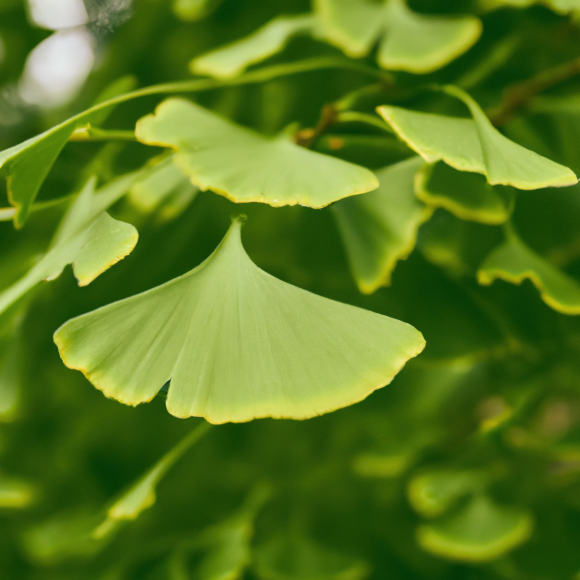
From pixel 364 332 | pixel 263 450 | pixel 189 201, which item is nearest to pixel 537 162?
pixel 364 332

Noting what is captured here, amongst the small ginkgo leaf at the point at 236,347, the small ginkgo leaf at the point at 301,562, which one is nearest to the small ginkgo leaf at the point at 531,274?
the small ginkgo leaf at the point at 236,347

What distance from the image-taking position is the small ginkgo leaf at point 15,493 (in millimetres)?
407

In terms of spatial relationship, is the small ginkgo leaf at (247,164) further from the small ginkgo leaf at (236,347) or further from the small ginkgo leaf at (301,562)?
the small ginkgo leaf at (301,562)

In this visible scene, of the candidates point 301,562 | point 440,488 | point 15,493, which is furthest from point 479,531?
point 15,493

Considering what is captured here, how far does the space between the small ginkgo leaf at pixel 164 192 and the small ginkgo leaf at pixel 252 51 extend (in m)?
0.08

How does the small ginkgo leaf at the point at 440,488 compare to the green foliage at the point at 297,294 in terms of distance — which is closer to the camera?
the green foliage at the point at 297,294

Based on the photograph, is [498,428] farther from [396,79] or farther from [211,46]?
[211,46]

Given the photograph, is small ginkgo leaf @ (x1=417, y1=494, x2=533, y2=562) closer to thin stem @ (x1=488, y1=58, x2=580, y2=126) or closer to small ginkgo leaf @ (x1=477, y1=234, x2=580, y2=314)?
small ginkgo leaf @ (x1=477, y1=234, x2=580, y2=314)

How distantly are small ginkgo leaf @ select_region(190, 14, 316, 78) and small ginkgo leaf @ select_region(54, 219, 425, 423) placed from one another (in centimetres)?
18

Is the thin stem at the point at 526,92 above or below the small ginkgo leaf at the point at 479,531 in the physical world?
above

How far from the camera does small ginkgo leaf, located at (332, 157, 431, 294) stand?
0.28 metres

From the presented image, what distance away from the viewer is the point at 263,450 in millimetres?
489

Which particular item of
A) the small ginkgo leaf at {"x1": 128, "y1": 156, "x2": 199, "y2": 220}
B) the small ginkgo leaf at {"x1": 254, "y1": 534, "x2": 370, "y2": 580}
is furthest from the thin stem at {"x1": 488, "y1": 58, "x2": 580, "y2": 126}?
the small ginkgo leaf at {"x1": 254, "y1": 534, "x2": 370, "y2": 580}

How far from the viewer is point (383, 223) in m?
0.29
